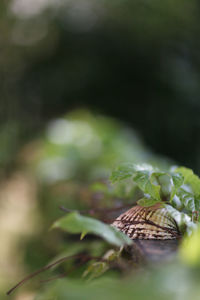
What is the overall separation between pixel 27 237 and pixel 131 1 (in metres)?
3.63

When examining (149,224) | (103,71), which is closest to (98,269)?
(149,224)

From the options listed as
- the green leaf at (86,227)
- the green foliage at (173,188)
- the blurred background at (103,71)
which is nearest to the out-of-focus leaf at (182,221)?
the green foliage at (173,188)

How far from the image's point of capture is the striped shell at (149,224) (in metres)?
0.51

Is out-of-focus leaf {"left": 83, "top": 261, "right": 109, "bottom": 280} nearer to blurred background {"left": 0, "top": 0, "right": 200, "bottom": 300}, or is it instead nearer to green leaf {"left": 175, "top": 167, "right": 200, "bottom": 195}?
green leaf {"left": 175, "top": 167, "right": 200, "bottom": 195}

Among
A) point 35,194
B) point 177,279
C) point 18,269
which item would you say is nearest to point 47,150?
point 35,194

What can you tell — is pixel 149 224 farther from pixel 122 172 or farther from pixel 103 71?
pixel 103 71

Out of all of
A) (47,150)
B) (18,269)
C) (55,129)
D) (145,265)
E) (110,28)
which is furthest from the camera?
(110,28)

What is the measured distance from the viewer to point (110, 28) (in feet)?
15.9

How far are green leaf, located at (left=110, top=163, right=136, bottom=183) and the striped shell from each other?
0.06 meters

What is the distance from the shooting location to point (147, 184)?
54 centimetres

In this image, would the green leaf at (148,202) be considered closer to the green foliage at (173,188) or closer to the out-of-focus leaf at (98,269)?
the green foliage at (173,188)

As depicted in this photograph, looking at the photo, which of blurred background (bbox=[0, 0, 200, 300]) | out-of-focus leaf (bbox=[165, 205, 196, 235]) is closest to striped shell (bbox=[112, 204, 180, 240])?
out-of-focus leaf (bbox=[165, 205, 196, 235])

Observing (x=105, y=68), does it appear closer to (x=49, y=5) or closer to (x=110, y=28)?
(x=110, y=28)

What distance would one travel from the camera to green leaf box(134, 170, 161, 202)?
0.53 m
